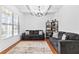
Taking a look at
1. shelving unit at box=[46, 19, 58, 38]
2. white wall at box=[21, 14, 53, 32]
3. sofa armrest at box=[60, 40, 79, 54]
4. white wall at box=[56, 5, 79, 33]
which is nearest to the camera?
sofa armrest at box=[60, 40, 79, 54]

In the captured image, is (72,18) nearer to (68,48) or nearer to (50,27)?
(68,48)

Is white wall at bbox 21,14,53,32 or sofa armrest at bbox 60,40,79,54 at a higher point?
white wall at bbox 21,14,53,32

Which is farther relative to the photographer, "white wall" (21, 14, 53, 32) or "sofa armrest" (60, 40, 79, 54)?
"white wall" (21, 14, 53, 32)

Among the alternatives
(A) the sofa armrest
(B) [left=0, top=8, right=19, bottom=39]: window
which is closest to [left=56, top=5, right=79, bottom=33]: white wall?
(A) the sofa armrest

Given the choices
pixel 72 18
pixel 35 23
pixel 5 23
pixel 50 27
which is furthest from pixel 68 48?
pixel 35 23

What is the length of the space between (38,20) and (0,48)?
7.17 m

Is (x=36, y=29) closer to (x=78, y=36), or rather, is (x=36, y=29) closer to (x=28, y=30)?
(x=28, y=30)

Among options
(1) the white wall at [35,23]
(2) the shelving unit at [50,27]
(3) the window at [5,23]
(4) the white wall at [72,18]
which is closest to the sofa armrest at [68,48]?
(4) the white wall at [72,18]

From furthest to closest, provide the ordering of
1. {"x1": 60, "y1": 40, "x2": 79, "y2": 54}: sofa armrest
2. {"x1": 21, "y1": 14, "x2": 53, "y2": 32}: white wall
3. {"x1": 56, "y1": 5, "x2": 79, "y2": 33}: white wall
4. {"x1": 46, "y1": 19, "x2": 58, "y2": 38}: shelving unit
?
{"x1": 21, "y1": 14, "x2": 53, "y2": 32}: white wall < {"x1": 46, "y1": 19, "x2": 58, "y2": 38}: shelving unit < {"x1": 56, "y1": 5, "x2": 79, "y2": 33}: white wall < {"x1": 60, "y1": 40, "x2": 79, "y2": 54}: sofa armrest

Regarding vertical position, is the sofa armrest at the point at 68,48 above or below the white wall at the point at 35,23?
below

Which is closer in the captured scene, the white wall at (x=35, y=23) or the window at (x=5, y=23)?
the window at (x=5, y=23)

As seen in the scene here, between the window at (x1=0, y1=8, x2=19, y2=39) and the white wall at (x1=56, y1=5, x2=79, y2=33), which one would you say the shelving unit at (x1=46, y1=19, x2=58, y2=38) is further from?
the window at (x1=0, y1=8, x2=19, y2=39)

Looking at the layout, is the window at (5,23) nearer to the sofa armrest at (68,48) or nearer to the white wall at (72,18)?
the sofa armrest at (68,48)
